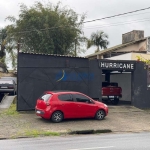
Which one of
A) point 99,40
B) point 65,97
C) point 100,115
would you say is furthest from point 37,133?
point 99,40

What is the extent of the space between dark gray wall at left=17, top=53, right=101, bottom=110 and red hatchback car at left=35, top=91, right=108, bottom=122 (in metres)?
2.87

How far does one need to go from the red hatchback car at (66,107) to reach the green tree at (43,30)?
Result: 1952 centimetres

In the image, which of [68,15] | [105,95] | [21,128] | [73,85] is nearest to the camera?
[21,128]

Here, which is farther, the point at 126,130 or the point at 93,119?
the point at 93,119

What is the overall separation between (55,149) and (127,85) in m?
19.0

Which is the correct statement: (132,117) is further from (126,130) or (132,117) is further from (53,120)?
(53,120)

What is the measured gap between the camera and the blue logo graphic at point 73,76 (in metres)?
21.5

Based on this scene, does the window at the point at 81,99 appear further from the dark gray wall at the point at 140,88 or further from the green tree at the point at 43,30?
the green tree at the point at 43,30

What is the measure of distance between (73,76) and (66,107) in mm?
4673

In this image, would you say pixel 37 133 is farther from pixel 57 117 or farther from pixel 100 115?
pixel 100 115

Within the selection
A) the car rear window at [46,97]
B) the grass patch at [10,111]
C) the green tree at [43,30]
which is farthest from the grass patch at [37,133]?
the green tree at [43,30]

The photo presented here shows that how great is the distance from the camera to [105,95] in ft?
81.7

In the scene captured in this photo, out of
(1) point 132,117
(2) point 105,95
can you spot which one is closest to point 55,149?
(1) point 132,117

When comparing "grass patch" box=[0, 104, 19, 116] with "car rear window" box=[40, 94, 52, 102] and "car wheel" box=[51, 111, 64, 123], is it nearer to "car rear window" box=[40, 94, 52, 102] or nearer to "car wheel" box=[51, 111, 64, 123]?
"car rear window" box=[40, 94, 52, 102]
